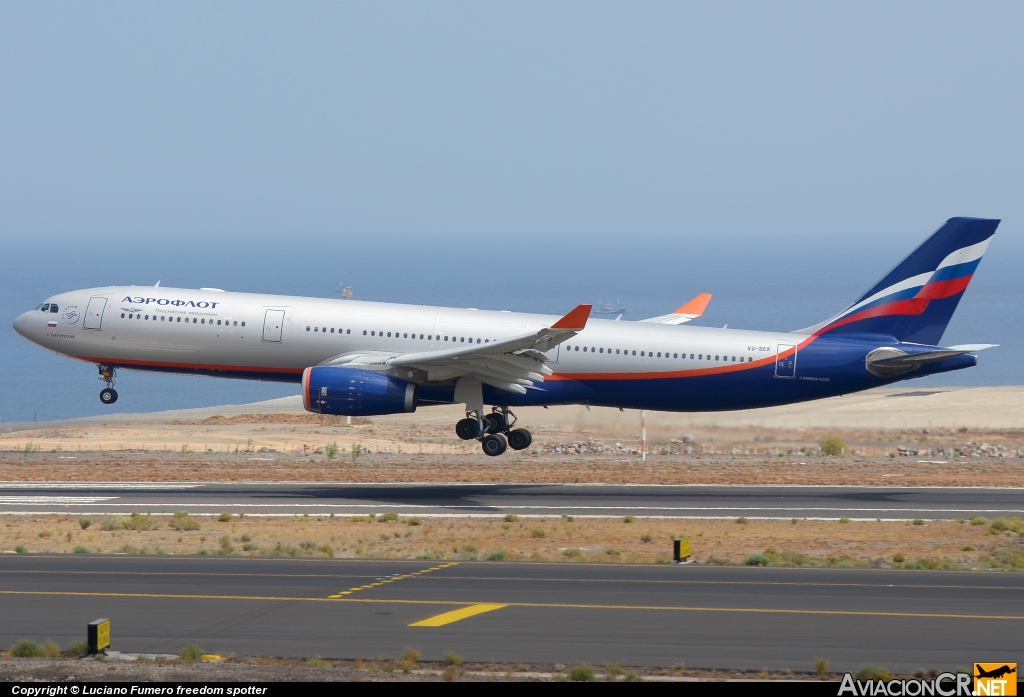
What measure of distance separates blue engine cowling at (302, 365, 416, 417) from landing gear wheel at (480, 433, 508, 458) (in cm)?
310

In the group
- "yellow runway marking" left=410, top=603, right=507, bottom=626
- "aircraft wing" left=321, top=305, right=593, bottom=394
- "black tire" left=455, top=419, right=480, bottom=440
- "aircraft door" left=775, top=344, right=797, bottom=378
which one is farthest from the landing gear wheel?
"yellow runway marking" left=410, top=603, right=507, bottom=626

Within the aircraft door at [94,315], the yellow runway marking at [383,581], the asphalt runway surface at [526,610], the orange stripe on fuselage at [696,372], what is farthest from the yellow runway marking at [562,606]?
the aircraft door at [94,315]

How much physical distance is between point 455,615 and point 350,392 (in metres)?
17.1

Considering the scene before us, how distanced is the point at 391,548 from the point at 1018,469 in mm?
26654

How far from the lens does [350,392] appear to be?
34375 millimetres

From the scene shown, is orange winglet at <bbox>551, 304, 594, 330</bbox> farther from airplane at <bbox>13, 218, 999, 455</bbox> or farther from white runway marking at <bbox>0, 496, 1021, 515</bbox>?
white runway marking at <bbox>0, 496, 1021, 515</bbox>

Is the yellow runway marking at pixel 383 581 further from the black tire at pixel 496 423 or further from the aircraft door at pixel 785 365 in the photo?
the aircraft door at pixel 785 365

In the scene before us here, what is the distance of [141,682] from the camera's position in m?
14.1

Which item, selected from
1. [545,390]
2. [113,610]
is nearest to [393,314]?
[545,390]

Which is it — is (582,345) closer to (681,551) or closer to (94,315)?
(681,551)

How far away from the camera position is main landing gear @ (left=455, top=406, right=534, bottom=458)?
36.5 meters

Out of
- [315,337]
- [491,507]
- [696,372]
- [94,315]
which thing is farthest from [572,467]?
[94,315]

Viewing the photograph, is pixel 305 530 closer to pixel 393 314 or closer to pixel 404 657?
pixel 393 314

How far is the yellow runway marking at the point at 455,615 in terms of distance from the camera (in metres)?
17.5
